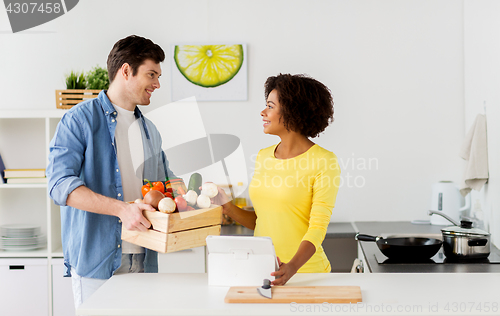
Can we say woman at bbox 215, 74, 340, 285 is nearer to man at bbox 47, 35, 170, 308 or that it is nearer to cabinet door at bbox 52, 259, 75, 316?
man at bbox 47, 35, 170, 308

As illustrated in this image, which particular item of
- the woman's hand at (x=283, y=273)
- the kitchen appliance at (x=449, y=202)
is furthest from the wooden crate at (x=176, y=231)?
the kitchen appliance at (x=449, y=202)

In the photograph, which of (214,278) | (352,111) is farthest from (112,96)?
(352,111)

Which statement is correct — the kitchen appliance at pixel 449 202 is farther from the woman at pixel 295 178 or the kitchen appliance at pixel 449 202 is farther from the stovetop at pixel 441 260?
the woman at pixel 295 178

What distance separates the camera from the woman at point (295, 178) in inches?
64.3

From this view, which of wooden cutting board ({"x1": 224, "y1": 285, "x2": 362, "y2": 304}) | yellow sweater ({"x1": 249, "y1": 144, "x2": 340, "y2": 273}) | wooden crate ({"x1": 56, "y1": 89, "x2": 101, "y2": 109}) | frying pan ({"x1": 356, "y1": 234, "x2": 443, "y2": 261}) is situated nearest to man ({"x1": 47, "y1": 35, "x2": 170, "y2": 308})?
wooden cutting board ({"x1": 224, "y1": 285, "x2": 362, "y2": 304})

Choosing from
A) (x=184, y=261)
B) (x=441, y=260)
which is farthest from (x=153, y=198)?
(x=184, y=261)

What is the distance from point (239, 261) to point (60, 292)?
6.23ft

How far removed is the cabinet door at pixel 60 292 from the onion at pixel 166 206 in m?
1.77

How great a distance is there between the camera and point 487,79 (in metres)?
2.62

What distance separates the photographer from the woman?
1634 millimetres

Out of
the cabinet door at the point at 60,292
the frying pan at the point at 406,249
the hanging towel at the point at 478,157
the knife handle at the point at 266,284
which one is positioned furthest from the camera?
the cabinet door at the point at 60,292

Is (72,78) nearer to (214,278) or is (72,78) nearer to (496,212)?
(214,278)

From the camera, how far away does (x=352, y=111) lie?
318 cm

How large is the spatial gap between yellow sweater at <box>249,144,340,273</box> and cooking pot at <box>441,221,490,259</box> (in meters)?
0.72
